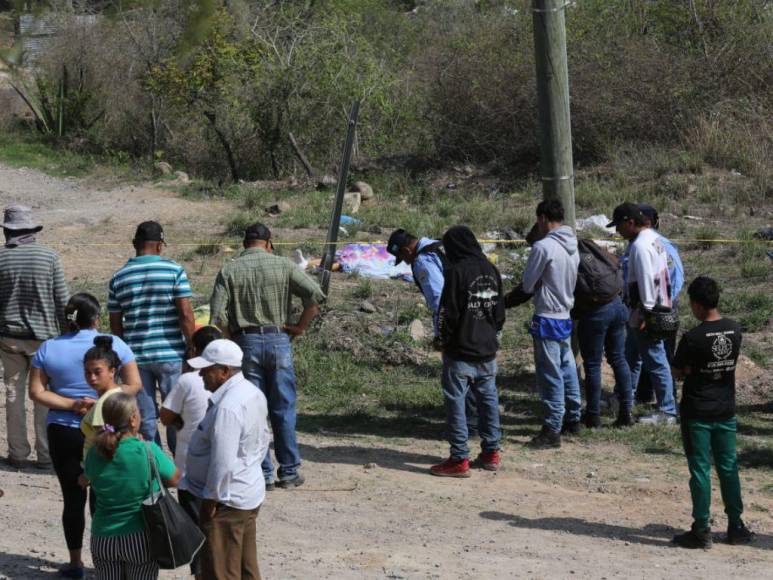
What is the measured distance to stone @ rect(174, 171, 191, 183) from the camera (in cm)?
2246

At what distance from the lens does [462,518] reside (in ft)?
23.5

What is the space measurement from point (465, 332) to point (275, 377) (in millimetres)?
1347

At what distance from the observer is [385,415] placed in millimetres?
9602

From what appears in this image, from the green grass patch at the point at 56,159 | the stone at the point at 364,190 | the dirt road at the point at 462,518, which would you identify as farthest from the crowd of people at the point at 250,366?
the green grass patch at the point at 56,159

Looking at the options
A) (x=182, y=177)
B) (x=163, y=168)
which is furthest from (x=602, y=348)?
(x=163, y=168)

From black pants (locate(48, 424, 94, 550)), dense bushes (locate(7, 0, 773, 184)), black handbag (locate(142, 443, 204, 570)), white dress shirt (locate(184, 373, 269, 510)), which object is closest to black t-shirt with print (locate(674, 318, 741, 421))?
white dress shirt (locate(184, 373, 269, 510))

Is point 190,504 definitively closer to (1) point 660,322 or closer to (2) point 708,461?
(2) point 708,461

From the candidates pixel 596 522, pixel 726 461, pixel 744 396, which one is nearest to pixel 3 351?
pixel 596 522

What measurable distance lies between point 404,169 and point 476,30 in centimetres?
370

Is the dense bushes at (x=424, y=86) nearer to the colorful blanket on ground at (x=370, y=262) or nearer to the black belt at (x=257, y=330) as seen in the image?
the colorful blanket on ground at (x=370, y=262)

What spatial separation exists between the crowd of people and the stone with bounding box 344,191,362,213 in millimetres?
9164

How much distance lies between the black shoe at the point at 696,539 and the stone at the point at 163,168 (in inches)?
720

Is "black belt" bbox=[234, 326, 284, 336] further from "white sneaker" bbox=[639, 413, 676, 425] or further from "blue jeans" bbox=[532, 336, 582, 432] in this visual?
"white sneaker" bbox=[639, 413, 676, 425]

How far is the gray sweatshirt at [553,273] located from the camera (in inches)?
324
